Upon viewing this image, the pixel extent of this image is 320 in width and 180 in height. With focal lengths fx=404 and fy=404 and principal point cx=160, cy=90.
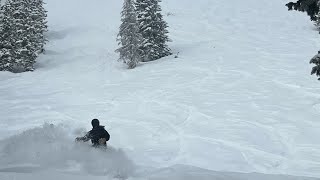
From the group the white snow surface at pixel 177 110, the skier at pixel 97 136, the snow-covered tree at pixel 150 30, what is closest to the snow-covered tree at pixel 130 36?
the white snow surface at pixel 177 110

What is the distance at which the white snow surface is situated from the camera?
417 inches

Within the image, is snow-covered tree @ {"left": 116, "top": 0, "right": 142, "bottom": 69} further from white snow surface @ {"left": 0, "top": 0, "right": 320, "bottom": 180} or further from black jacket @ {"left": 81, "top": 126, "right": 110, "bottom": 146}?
black jacket @ {"left": 81, "top": 126, "right": 110, "bottom": 146}

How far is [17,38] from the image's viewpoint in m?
32.6

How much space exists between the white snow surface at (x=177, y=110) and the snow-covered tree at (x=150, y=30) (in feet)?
5.91

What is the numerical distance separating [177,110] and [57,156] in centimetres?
855

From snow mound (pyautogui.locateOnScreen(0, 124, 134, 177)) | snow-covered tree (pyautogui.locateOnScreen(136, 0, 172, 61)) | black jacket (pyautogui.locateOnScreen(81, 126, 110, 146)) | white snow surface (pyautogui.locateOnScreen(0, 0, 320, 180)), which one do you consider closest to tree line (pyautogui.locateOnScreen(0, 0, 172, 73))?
snow-covered tree (pyautogui.locateOnScreen(136, 0, 172, 61))

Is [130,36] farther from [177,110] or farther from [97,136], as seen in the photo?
[97,136]

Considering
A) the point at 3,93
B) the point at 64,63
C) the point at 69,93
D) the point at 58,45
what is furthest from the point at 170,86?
the point at 58,45

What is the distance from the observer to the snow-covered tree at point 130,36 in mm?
31016

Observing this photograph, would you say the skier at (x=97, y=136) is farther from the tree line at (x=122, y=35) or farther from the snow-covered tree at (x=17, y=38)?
the snow-covered tree at (x=17, y=38)

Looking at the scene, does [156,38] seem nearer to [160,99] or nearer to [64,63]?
[64,63]

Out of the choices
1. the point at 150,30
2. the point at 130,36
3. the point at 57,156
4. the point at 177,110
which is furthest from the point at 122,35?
the point at 57,156

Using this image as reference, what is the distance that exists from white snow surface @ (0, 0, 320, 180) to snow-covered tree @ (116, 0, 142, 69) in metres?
0.98

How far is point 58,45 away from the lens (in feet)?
141
